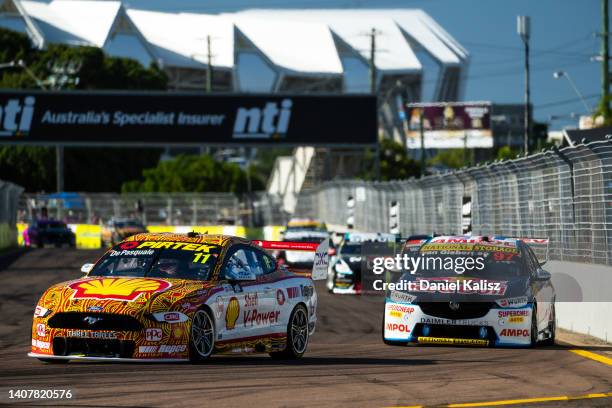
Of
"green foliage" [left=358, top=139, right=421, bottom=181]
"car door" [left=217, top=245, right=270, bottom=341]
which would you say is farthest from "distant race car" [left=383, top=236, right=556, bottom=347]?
"green foliage" [left=358, top=139, right=421, bottom=181]

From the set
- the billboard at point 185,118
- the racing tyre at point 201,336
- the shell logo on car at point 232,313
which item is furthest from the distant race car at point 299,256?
the racing tyre at point 201,336

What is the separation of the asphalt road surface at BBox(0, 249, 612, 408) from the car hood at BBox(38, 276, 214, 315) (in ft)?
1.77

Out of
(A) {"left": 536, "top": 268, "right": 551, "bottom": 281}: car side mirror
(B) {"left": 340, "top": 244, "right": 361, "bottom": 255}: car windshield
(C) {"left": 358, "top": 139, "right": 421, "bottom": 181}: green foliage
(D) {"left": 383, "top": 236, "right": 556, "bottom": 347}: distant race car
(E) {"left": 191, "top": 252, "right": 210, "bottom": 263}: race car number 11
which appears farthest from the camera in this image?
(C) {"left": 358, "top": 139, "right": 421, "bottom": 181}: green foliage

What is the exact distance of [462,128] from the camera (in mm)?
144375

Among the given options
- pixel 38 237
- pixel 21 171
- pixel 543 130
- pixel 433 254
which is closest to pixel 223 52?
pixel 543 130

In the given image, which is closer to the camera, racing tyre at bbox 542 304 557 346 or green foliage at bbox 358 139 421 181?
racing tyre at bbox 542 304 557 346

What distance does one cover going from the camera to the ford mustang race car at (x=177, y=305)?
1247 centimetres

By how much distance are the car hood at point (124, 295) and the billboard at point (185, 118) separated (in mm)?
45968

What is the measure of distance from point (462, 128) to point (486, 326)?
424 feet

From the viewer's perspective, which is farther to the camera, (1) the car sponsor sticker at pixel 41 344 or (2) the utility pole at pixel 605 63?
(2) the utility pole at pixel 605 63

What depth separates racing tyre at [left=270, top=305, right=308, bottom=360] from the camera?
1458 cm

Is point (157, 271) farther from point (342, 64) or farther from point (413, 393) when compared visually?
point (342, 64)

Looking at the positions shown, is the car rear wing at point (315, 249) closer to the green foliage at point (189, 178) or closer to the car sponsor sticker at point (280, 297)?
the car sponsor sticker at point (280, 297)

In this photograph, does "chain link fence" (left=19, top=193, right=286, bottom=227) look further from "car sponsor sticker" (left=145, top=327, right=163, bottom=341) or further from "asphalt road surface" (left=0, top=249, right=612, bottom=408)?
"car sponsor sticker" (left=145, top=327, right=163, bottom=341)
